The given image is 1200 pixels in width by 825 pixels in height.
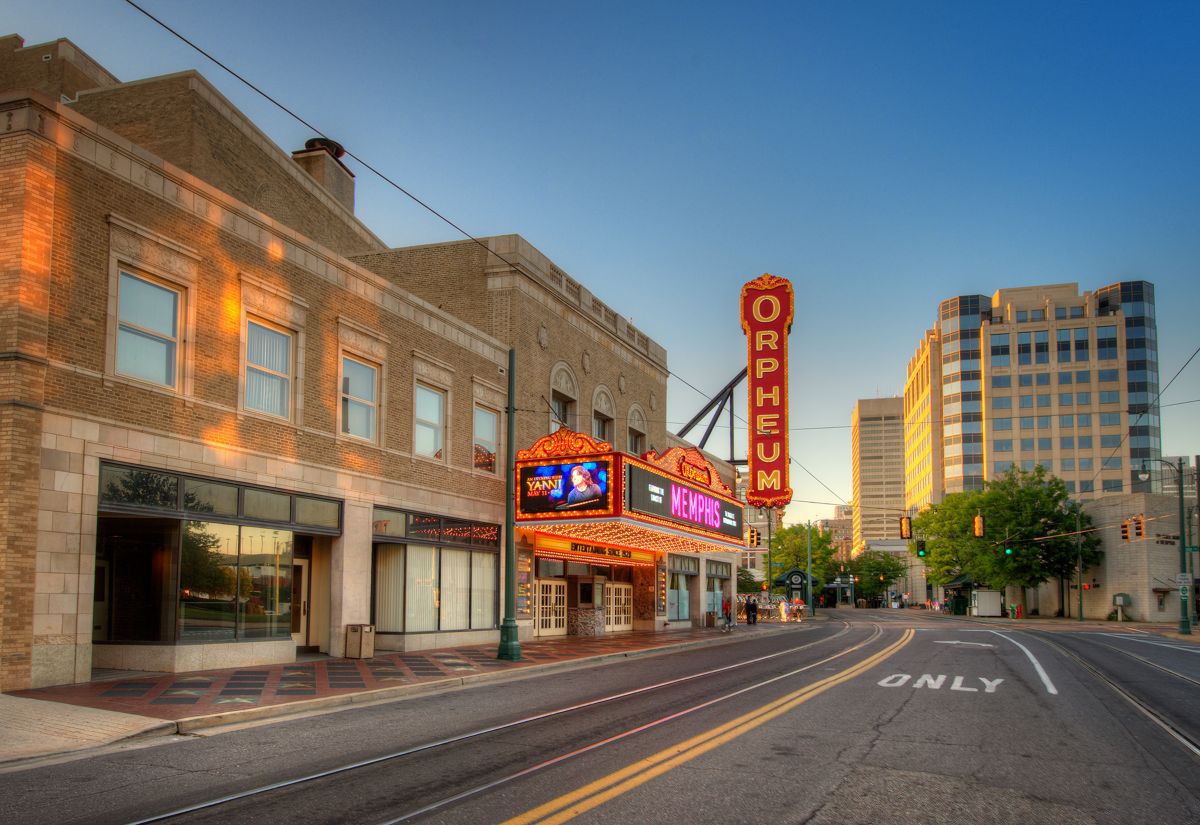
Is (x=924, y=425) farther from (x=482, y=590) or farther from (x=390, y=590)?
(x=390, y=590)

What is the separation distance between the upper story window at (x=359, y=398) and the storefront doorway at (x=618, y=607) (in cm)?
1692

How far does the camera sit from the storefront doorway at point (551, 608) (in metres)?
33.7

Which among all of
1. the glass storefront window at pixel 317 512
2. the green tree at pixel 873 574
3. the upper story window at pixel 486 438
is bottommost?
the green tree at pixel 873 574

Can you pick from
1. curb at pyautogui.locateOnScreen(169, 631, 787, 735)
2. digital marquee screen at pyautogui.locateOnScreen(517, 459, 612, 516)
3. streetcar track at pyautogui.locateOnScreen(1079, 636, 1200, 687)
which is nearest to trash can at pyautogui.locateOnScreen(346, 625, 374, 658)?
curb at pyautogui.locateOnScreen(169, 631, 787, 735)

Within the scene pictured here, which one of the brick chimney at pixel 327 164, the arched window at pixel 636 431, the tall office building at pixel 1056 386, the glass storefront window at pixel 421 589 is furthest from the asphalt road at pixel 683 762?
the tall office building at pixel 1056 386

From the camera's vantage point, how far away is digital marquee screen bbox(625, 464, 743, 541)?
30.3 meters

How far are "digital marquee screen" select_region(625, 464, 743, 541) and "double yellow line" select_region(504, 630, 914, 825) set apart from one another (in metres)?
14.8

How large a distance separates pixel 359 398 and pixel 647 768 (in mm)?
16698

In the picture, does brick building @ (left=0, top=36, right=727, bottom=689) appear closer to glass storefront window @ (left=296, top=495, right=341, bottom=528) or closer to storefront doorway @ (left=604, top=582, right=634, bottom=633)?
glass storefront window @ (left=296, top=495, right=341, bottom=528)

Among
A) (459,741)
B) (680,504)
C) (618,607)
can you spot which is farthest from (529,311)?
(459,741)

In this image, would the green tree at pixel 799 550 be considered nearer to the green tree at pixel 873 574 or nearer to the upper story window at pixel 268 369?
the green tree at pixel 873 574

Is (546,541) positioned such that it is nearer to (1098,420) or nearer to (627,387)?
(627,387)

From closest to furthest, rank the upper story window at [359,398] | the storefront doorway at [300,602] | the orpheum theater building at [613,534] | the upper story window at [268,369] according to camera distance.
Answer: the upper story window at [268,369] < the storefront doorway at [300,602] < the upper story window at [359,398] < the orpheum theater building at [613,534]

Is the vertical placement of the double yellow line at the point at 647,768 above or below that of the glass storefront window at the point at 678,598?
above
